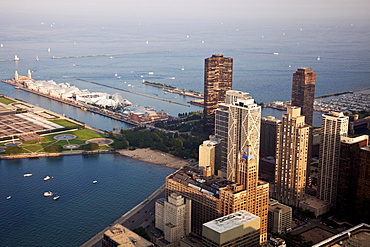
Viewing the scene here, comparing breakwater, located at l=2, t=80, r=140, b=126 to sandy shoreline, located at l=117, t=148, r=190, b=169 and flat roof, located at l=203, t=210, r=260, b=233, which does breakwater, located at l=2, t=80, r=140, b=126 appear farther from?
flat roof, located at l=203, t=210, r=260, b=233

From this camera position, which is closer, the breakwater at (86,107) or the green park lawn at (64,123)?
the green park lawn at (64,123)

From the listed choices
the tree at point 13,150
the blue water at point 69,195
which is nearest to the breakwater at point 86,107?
the blue water at point 69,195

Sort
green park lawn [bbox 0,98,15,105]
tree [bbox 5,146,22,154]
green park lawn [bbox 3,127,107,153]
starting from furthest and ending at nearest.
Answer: green park lawn [bbox 0,98,15,105] → green park lawn [bbox 3,127,107,153] → tree [bbox 5,146,22,154]

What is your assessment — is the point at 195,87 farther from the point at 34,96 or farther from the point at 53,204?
the point at 53,204

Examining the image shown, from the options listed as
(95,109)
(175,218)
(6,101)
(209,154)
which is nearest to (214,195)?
(175,218)

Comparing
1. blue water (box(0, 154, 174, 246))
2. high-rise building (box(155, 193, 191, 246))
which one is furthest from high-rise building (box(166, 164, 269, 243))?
blue water (box(0, 154, 174, 246))

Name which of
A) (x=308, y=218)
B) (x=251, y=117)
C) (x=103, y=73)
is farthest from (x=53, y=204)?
(x=103, y=73)

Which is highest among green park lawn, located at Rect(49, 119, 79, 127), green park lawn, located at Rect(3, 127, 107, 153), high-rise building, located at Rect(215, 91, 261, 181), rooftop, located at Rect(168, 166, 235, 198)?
high-rise building, located at Rect(215, 91, 261, 181)

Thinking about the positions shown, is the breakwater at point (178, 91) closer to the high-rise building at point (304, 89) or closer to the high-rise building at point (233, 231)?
the high-rise building at point (304, 89)
